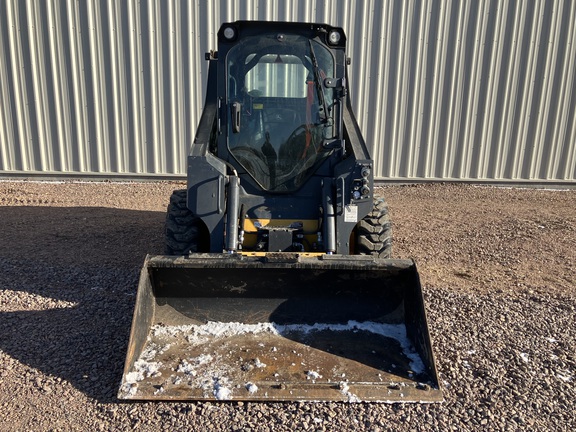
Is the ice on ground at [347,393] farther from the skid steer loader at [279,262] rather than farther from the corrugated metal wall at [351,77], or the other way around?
the corrugated metal wall at [351,77]

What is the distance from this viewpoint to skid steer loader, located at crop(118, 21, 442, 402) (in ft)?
10.5

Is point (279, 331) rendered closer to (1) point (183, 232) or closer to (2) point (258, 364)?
(2) point (258, 364)

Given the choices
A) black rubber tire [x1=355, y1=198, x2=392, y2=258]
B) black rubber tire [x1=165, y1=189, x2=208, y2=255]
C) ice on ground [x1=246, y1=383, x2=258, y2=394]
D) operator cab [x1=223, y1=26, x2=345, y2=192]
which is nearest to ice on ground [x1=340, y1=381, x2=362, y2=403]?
ice on ground [x1=246, y1=383, x2=258, y2=394]

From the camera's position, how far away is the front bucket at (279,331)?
10.2ft

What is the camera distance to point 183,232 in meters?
4.38

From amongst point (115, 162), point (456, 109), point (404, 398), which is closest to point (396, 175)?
point (456, 109)

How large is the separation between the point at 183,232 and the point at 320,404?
77.6 inches

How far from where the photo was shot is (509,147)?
10.2 metres

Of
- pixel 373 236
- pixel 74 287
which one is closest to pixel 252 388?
pixel 373 236

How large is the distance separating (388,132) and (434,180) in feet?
4.46

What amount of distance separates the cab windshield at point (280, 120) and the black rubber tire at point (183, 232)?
66 centimetres

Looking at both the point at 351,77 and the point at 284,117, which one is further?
the point at 351,77

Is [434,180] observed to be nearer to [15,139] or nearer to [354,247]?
[354,247]

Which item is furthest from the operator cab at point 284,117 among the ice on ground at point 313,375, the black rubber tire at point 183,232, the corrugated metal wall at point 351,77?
the corrugated metal wall at point 351,77
